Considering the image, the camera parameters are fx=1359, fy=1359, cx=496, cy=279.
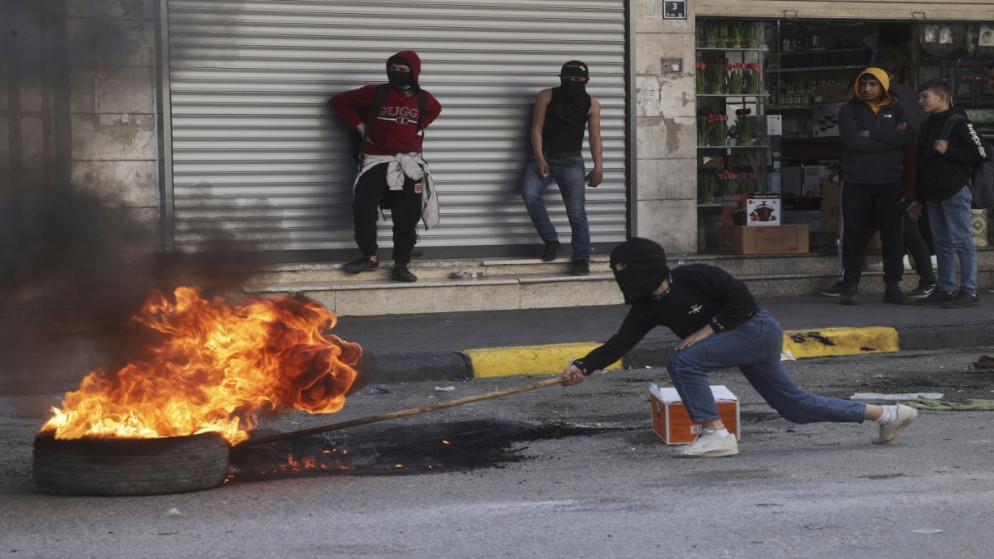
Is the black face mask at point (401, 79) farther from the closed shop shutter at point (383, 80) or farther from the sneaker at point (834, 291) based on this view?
the sneaker at point (834, 291)

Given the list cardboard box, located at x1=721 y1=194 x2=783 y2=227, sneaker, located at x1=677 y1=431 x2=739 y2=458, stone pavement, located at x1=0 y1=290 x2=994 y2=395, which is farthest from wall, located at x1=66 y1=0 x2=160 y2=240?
cardboard box, located at x1=721 y1=194 x2=783 y2=227

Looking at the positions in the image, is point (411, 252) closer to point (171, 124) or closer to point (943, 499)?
point (171, 124)

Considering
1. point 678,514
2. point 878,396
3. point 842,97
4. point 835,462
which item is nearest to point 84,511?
point 678,514

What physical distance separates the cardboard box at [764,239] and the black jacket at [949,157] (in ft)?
5.52

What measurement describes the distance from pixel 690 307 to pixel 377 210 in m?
5.82

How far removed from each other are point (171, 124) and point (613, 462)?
6.75 metres

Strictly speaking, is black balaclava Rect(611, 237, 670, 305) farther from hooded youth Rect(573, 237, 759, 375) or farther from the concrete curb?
the concrete curb

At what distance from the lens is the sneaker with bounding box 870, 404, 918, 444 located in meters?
6.45

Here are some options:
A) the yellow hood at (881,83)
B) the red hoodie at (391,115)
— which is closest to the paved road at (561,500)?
the red hoodie at (391,115)

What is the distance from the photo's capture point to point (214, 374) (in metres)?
6.20

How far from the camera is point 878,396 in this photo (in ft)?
26.6

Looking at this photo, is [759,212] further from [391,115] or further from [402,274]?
[391,115]

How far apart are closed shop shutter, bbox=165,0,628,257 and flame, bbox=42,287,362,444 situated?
15.9ft

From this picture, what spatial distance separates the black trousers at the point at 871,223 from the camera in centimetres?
1186
